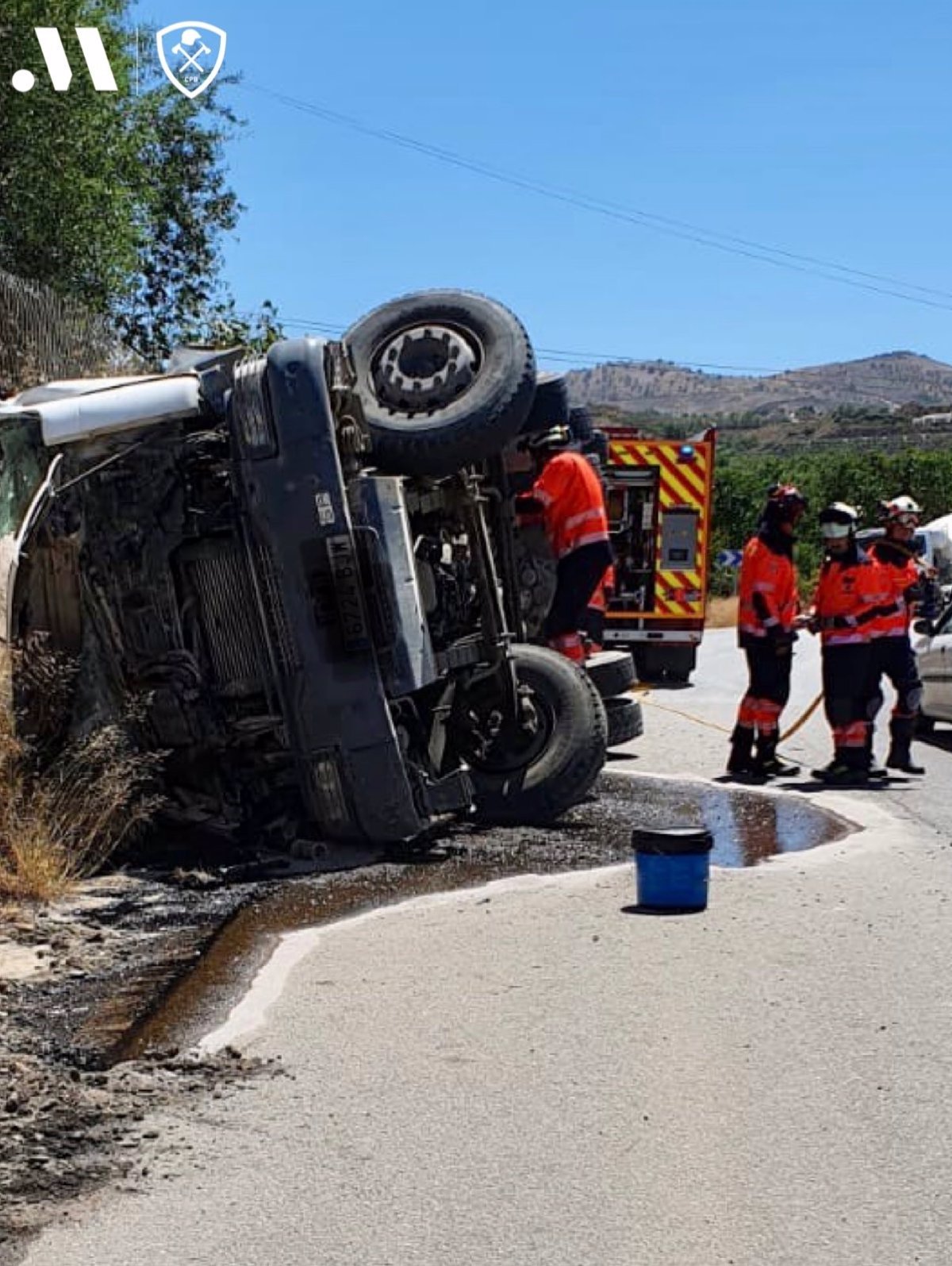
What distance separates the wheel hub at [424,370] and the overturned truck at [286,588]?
1 centimetres

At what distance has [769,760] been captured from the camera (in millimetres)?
11773

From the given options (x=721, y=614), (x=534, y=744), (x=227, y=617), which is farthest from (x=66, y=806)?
(x=721, y=614)

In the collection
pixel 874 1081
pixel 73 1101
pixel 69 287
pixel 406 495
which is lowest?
pixel 874 1081

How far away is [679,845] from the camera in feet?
23.7

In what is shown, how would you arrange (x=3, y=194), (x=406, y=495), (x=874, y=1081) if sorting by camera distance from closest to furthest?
(x=874, y=1081) → (x=406, y=495) → (x=3, y=194)

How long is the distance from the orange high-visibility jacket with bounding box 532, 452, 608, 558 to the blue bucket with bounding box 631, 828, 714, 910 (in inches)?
158

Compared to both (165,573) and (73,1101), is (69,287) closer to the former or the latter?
(165,573)

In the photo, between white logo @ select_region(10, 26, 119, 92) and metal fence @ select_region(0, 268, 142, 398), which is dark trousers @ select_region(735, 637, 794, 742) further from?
white logo @ select_region(10, 26, 119, 92)

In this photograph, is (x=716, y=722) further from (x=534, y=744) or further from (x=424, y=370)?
(x=424, y=370)

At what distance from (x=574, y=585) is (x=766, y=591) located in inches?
53.2

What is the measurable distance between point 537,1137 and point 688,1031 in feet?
3.39

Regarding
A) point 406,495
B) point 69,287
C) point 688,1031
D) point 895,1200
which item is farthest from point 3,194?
point 895,1200

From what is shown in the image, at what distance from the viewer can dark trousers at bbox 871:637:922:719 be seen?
12172mm

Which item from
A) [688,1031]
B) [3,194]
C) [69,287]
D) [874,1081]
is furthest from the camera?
[69,287]
